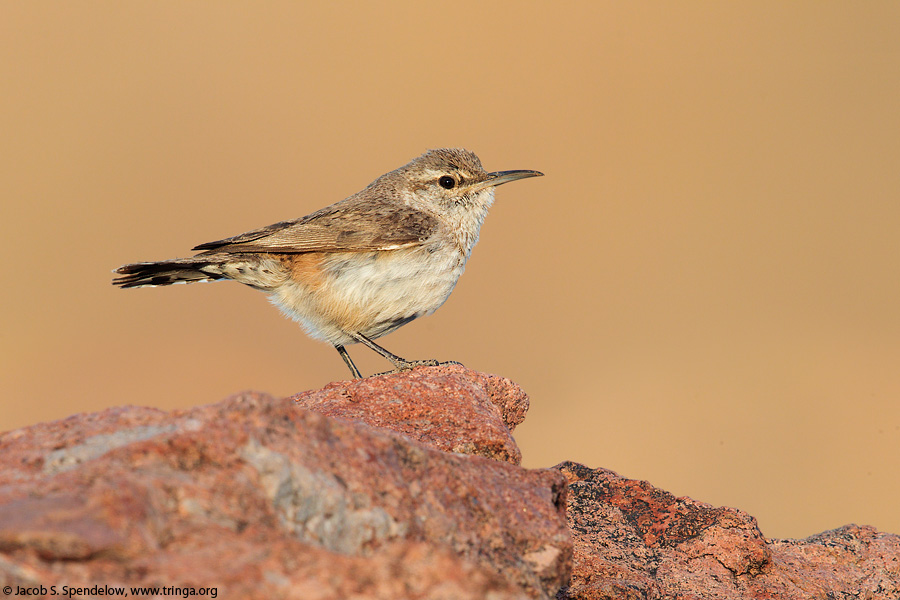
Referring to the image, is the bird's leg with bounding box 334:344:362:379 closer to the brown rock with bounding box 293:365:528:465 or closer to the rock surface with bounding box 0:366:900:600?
the brown rock with bounding box 293:365:528:465

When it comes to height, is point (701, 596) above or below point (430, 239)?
below

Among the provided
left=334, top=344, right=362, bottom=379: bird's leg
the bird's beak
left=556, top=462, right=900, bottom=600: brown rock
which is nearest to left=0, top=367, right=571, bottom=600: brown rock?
left=556, top=462, right=900, bottom=600: brown rock

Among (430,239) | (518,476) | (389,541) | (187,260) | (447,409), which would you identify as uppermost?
(430,239)

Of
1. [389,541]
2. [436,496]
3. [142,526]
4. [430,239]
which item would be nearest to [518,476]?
[436,496]

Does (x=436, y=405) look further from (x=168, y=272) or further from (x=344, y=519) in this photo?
(x=168, y=272)

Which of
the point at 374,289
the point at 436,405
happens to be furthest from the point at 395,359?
the point at 436,405

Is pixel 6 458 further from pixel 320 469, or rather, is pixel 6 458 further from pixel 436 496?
pixel 436 496
